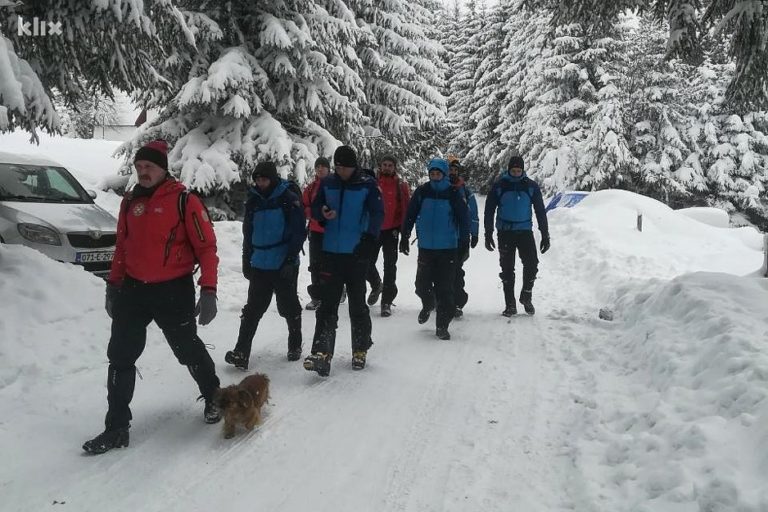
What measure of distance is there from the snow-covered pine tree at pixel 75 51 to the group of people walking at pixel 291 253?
8.44 ft

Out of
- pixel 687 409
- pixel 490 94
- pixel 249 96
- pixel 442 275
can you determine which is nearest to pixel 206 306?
pixel 687 409

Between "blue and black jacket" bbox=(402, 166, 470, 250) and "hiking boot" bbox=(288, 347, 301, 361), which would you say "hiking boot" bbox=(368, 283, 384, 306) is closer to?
"blue and black jacket" bbox=(402, 166, 470, 250)

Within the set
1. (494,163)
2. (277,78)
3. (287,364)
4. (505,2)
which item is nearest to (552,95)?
(494,163)

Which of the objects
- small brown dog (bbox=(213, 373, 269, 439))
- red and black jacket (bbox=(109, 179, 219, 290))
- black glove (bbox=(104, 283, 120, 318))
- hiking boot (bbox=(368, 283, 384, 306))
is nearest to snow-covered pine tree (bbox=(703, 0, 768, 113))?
hiking boot (bbox=(368, 283, 384, 306))

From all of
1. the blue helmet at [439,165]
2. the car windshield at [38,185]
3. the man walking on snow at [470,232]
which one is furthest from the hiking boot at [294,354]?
the car windshield at [38,185]

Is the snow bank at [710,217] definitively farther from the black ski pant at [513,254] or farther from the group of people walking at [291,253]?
the group of people walking at [291,253]

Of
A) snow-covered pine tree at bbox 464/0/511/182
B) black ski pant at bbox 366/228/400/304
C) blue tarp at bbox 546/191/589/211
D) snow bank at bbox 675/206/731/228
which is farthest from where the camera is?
snow-covered pine tree at bbox 464/0/511/182

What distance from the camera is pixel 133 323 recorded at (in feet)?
12.7

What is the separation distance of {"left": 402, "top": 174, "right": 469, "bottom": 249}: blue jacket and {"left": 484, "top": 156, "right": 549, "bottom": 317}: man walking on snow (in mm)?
1025

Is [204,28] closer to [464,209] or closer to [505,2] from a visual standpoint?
[464,209]

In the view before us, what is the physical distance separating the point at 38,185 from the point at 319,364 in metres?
6.51

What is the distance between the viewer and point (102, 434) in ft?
12.6

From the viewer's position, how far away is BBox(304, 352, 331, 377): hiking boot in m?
5.24

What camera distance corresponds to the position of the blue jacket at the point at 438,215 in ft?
22.4
